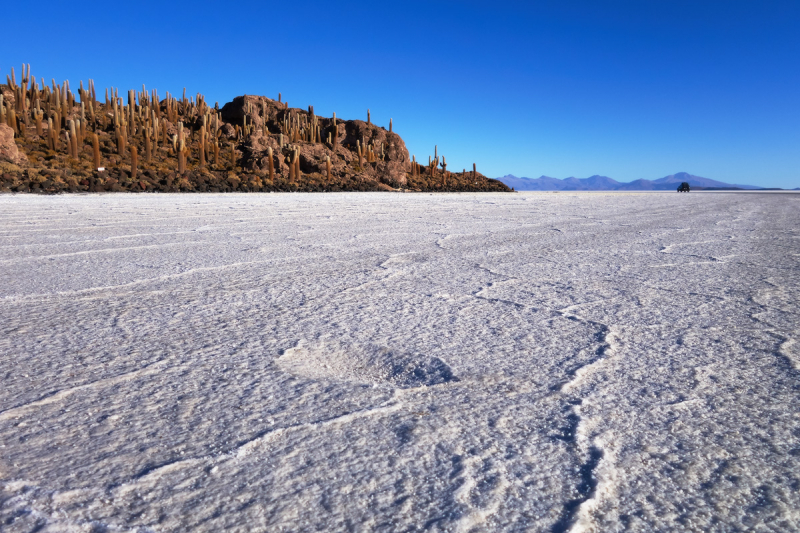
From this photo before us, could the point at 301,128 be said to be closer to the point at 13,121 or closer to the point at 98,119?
the point at 98,119

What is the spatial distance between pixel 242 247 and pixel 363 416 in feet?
9.51

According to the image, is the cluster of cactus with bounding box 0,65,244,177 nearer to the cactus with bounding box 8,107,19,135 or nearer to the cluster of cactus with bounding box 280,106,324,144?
the cactus with bounding box 8,107,19,135

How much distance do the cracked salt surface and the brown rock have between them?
54.9 ft

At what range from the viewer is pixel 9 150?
56.7 feet

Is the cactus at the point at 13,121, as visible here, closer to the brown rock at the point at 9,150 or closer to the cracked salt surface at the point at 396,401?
the brown rock at the point at 9,150

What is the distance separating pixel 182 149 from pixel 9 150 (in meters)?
4.57

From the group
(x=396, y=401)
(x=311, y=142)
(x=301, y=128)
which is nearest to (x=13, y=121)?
(x=311, y=142)

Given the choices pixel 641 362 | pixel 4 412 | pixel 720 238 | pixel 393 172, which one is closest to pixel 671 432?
pixel 641 362

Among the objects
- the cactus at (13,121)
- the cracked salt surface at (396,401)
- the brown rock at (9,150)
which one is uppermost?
the cactus at (13,121)

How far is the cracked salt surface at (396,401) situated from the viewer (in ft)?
3.05

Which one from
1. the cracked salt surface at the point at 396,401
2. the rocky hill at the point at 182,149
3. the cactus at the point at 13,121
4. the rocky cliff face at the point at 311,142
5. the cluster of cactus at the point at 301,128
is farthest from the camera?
the cluster of cactus at the point at 301,128

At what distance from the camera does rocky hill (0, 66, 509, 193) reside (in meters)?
16.7

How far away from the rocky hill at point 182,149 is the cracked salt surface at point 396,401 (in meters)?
12.2

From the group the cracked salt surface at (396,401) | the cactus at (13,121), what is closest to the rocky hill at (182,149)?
the cactus at (13,121)
